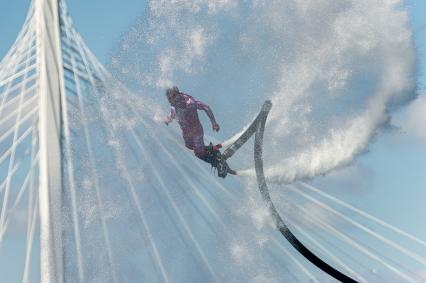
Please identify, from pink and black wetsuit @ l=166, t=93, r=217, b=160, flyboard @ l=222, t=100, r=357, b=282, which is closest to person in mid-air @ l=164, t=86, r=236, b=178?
pink and black wetsuit @ l=166, t=93, r=217, b=160

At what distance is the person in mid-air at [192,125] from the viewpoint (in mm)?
16750

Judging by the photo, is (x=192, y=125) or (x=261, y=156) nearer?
(x=192, y=125)

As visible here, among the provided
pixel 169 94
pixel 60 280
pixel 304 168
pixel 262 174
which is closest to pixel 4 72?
pixel 169 94

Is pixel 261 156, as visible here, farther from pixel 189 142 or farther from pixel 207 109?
pixel 207 109

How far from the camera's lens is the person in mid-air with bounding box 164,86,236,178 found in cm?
1675

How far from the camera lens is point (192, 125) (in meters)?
17.3

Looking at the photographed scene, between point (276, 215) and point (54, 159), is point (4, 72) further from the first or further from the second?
point (276, 215)

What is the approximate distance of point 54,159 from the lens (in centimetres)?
1734

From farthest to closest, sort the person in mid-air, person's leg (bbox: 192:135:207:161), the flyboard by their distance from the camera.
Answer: person's leg (bbox: 192:135:207:161) → the flyboard → the person in mid-air

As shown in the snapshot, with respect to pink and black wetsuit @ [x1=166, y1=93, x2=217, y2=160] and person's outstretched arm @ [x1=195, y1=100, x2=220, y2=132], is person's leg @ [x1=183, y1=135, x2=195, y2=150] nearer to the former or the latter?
pink and black wetsuit @ [x1=166, y1=93, x2=217, y2=160]

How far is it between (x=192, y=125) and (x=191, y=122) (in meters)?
0.10

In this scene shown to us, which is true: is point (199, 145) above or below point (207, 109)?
below

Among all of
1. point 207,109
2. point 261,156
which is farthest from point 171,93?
point 261,156

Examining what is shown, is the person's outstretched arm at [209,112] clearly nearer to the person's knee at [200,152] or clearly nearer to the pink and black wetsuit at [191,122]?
the pink and black wetsuit at [191,122]
